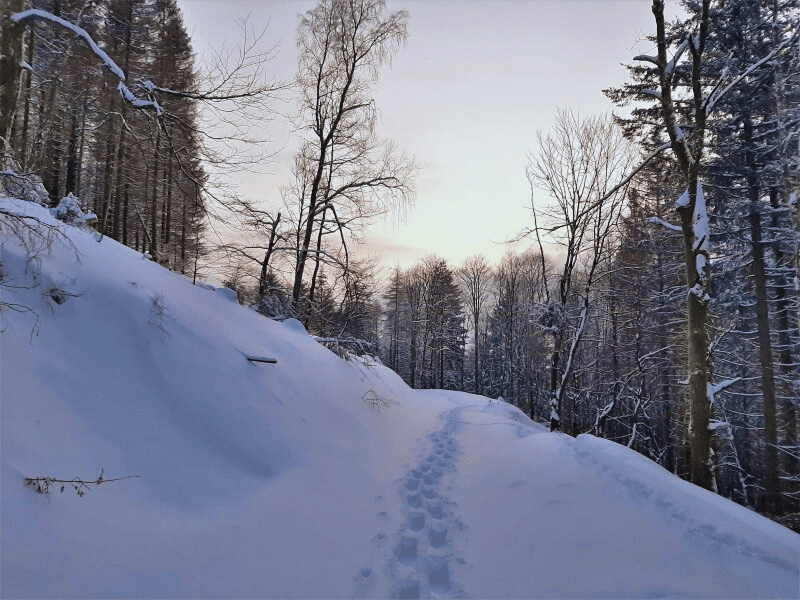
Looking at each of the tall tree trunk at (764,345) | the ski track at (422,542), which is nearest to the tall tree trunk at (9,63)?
the ski track at (422,542)

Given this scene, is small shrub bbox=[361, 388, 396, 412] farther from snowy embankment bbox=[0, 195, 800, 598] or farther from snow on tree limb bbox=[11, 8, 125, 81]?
snow on tree limb bbox=[11, 8, 125, 81]

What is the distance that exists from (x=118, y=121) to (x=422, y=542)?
48.6 feet

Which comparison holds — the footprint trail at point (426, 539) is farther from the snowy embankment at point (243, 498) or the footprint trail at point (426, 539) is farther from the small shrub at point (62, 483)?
the small shrub at point (62, 483)

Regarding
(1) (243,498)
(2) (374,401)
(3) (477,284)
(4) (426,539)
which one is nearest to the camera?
(1) (243,498)

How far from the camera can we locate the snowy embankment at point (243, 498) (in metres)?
2.25

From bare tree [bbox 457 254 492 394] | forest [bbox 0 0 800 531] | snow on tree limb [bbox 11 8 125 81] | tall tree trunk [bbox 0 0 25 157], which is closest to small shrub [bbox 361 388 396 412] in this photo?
forest [bbox 0 0 800 531]

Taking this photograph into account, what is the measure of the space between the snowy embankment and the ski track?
2 cm

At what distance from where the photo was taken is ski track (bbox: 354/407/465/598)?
259 cm

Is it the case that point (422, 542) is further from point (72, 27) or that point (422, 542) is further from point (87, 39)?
point (72, 27)

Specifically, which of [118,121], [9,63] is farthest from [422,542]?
[118,121]

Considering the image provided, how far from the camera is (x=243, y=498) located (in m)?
3.15

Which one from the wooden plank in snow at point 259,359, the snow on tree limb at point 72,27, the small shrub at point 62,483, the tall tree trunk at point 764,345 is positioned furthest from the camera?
the tall tree trunk at point 764,345

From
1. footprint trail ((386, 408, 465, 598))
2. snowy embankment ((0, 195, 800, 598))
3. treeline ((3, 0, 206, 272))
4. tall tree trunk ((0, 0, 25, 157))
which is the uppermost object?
treeline ((3, 0, 206, 272))

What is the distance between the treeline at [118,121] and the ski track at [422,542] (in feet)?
13.8
